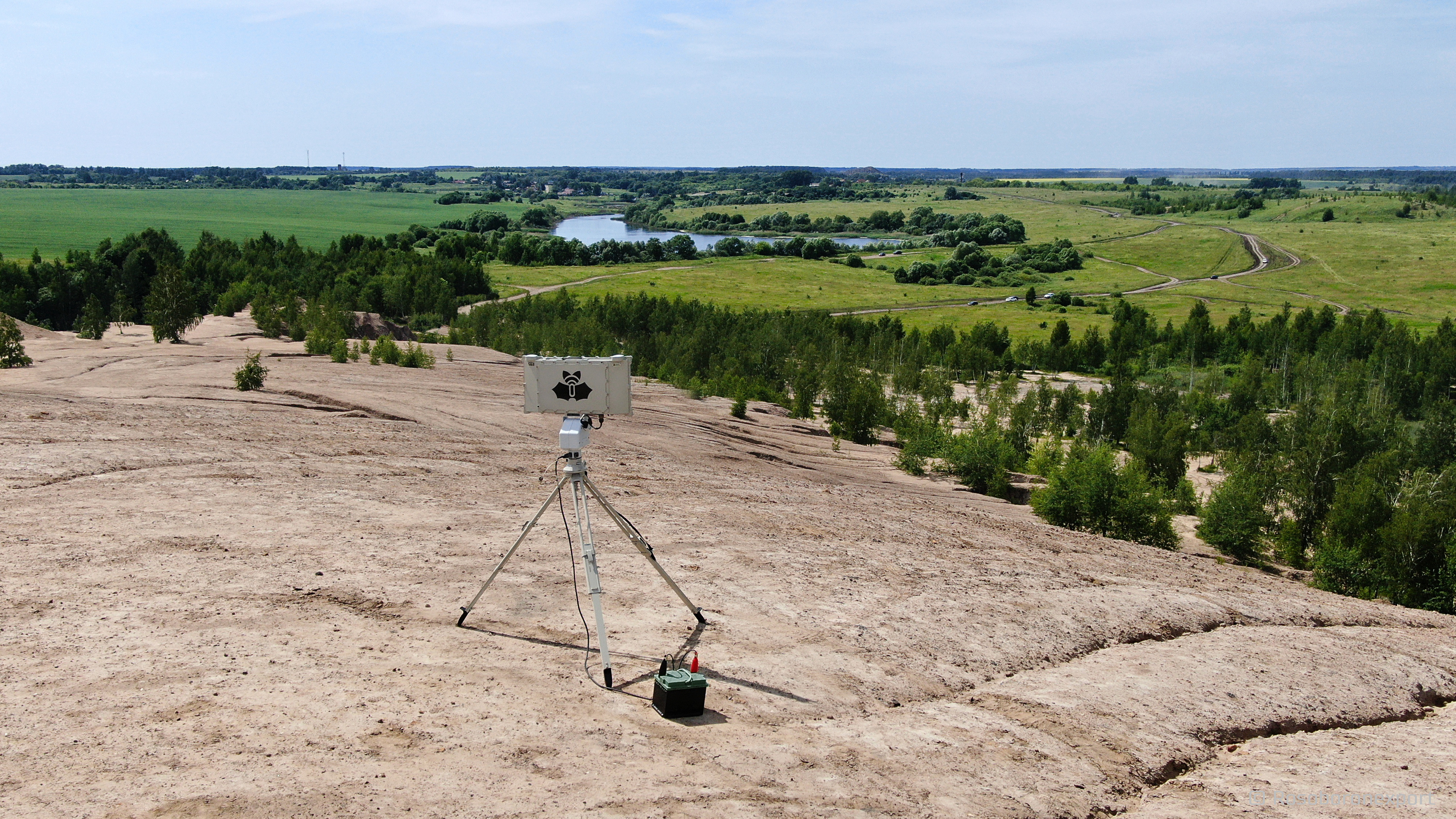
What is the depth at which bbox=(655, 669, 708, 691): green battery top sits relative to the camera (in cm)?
1027

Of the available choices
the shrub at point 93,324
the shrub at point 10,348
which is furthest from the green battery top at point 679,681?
the shrub at point 93,324

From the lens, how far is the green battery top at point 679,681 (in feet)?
33.7

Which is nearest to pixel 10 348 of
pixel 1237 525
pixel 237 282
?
pixel 1237 525

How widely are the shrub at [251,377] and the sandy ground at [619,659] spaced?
25.0ft

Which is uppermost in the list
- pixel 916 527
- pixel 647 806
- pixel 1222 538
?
pixel 647 806

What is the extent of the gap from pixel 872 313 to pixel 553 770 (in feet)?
351

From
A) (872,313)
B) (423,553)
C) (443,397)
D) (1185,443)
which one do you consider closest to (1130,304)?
(872,313)

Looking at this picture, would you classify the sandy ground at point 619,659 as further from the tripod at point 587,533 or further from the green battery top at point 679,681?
the tripod at point 587,533

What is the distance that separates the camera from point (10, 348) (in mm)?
36656

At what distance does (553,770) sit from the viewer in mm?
9188

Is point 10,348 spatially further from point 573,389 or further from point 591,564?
point 591,564

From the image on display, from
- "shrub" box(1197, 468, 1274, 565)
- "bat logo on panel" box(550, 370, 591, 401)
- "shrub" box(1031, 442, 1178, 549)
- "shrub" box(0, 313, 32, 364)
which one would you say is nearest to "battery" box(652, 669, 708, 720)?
"bat logo on panel" box(550, 370, 591, 401)

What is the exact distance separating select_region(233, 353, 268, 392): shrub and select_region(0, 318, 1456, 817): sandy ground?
25.0 feet

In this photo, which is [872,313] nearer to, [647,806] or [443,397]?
[443,397]
